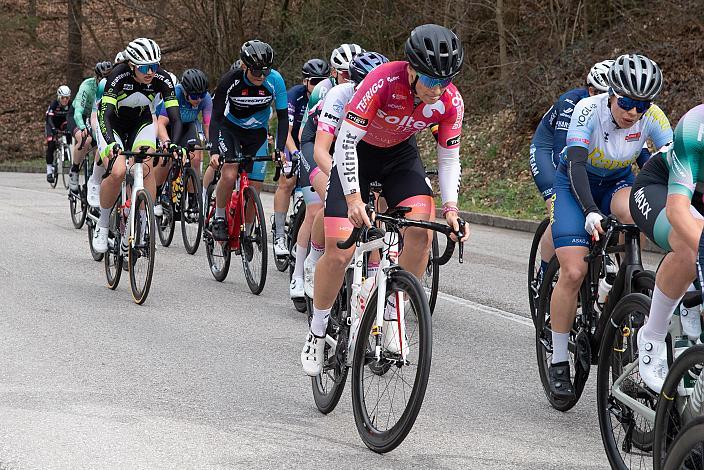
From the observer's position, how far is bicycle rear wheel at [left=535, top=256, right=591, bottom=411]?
6.13 m

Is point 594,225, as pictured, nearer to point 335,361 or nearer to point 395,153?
point 395,153

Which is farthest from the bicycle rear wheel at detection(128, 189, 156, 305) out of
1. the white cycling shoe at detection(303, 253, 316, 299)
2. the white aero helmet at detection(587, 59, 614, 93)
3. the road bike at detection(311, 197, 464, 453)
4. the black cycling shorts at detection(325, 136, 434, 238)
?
the road bike at detection(311, 197, 464, 453)

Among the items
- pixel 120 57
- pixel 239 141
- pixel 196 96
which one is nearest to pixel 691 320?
pixel 239 141

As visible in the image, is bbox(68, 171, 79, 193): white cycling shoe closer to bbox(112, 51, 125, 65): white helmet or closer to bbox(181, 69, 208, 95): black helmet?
bbox(181, 69, 208, 95): black helmet

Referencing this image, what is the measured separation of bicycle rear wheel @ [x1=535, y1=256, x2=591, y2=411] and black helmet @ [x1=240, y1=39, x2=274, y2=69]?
14.2 feet

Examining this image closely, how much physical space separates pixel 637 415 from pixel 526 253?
9054 millimetres

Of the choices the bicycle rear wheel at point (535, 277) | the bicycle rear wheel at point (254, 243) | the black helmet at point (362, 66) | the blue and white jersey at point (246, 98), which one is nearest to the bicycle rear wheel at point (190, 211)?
the blue and white jersey at point (246, 98)

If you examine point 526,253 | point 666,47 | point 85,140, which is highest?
point 666,47

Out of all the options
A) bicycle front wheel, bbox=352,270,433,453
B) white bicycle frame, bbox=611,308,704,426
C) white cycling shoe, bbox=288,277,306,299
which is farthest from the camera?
white cycling shoe, bbox=288,277,306,299

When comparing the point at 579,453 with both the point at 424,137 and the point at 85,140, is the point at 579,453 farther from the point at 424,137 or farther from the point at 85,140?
the point at 424,137

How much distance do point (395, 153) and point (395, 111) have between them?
0.46 metres

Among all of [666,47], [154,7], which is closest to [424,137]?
[666,47]

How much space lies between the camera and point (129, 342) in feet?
25.8

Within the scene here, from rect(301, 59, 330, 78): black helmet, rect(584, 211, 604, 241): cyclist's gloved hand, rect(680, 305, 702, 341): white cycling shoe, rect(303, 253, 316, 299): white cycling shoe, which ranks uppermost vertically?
rect(301, 59, 330, 78): black helmet
